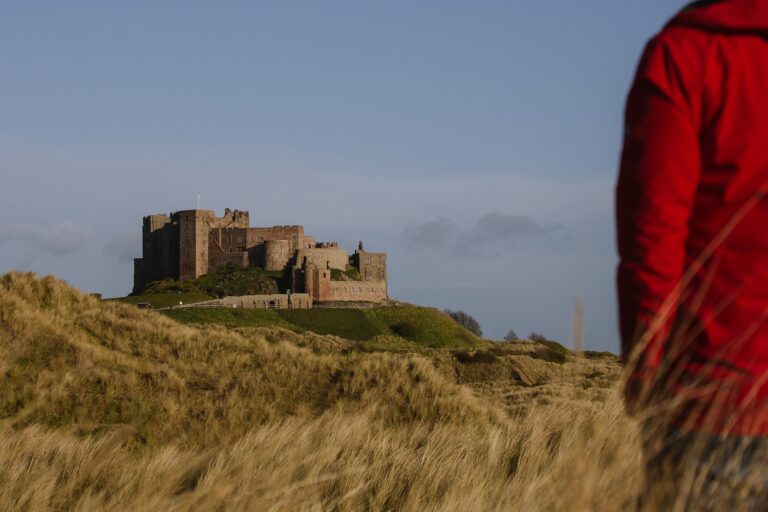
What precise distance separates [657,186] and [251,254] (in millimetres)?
56242

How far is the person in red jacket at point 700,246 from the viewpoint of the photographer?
7.18 feet

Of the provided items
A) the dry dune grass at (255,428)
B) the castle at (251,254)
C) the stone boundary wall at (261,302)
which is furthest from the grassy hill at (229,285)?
the dry dune grass at (255,428)

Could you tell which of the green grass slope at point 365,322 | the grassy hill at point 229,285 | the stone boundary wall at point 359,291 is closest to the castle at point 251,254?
the stone boundary wall at point 359,291

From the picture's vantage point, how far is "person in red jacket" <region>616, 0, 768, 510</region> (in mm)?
2188

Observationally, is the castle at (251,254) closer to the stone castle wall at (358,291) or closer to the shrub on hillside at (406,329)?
the stone castle wall at (358,291)

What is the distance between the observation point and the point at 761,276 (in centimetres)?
221

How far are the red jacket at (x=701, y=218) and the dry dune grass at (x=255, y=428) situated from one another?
406 millimetres

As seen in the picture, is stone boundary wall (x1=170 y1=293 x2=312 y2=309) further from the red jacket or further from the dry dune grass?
the red jacket

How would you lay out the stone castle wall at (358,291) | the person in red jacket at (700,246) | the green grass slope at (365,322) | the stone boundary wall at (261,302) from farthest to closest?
the stone castle wall at (358,291)
the stone boundary wall at (261,302)
the green grass slope at (365,322)
the person in red jacket at (700,246)

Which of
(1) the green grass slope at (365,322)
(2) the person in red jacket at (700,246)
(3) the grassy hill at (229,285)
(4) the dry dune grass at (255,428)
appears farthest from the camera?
(3) the grassy hill at (229,285)

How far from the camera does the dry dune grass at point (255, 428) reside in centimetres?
383

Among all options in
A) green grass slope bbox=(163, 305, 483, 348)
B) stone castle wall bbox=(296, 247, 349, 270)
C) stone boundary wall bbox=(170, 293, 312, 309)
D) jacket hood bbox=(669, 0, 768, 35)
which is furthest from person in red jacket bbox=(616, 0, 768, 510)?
stone castle wall bbox=(296, 247, 349, 270)

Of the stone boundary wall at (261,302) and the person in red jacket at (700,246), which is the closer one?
the person in red jacket at (700,246)

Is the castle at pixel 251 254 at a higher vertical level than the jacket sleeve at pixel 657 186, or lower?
higher
